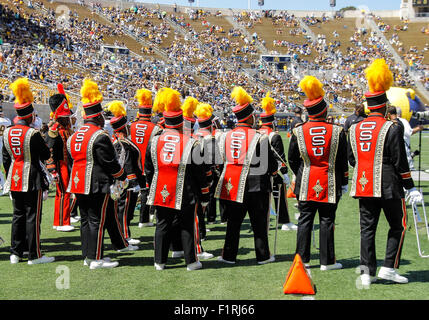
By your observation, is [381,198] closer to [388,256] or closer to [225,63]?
[388,256]

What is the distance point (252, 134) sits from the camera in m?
6.38

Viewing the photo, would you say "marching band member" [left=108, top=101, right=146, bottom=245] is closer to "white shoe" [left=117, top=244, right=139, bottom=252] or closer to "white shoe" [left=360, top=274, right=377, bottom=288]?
"white shoe" [left=117, top=244, right=139, bottom=252]

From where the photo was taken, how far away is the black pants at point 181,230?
6164 millimetres

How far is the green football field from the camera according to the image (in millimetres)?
5180

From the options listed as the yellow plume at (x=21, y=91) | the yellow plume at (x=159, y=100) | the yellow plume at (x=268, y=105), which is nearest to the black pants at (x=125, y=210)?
the yellow plume at (x=159, y=100)

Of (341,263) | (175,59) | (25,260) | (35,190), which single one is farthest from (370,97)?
(175,59)

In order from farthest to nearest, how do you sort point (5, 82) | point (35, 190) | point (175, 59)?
point (175, 59)
point (5, 82)
point (35, 190)

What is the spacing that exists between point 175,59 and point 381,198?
132 feet

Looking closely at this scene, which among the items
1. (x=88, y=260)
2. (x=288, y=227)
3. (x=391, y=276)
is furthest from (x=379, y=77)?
(x=88, y=260)

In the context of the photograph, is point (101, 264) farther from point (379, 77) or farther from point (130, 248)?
point (379, 77)

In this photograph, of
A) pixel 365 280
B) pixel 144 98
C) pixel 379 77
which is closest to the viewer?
pixel 365 280

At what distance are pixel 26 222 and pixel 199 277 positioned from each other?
7.98 feet

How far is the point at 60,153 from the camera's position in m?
8.09

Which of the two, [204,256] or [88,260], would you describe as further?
[204,256]
